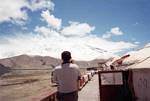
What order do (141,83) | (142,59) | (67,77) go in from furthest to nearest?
(142,59) < (141,83) < (67,77)

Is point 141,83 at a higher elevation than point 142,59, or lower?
lower

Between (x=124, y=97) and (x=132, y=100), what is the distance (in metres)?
0.31

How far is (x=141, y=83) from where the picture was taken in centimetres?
1186

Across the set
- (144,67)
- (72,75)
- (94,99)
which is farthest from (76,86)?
(94,99)

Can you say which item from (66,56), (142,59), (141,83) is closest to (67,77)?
(66,56)

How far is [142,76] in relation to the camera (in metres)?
11.7

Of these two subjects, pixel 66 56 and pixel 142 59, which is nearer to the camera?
pixel 66 56

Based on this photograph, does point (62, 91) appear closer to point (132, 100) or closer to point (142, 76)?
point (142, 76)

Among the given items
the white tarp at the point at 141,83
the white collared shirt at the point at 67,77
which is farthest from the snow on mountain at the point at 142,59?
the white collared shirt at the point at 67,77

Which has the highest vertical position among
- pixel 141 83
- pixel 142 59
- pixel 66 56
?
pixel 142 59

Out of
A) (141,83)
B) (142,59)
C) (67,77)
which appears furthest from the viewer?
(142,59)

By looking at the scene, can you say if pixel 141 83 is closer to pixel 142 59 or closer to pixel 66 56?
pixel 142 59

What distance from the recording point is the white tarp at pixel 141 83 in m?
11.3

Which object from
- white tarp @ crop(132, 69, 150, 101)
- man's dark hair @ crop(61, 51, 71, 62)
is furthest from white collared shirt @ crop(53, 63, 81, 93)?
white tarp @ crop(132, 69, 150, 101)
